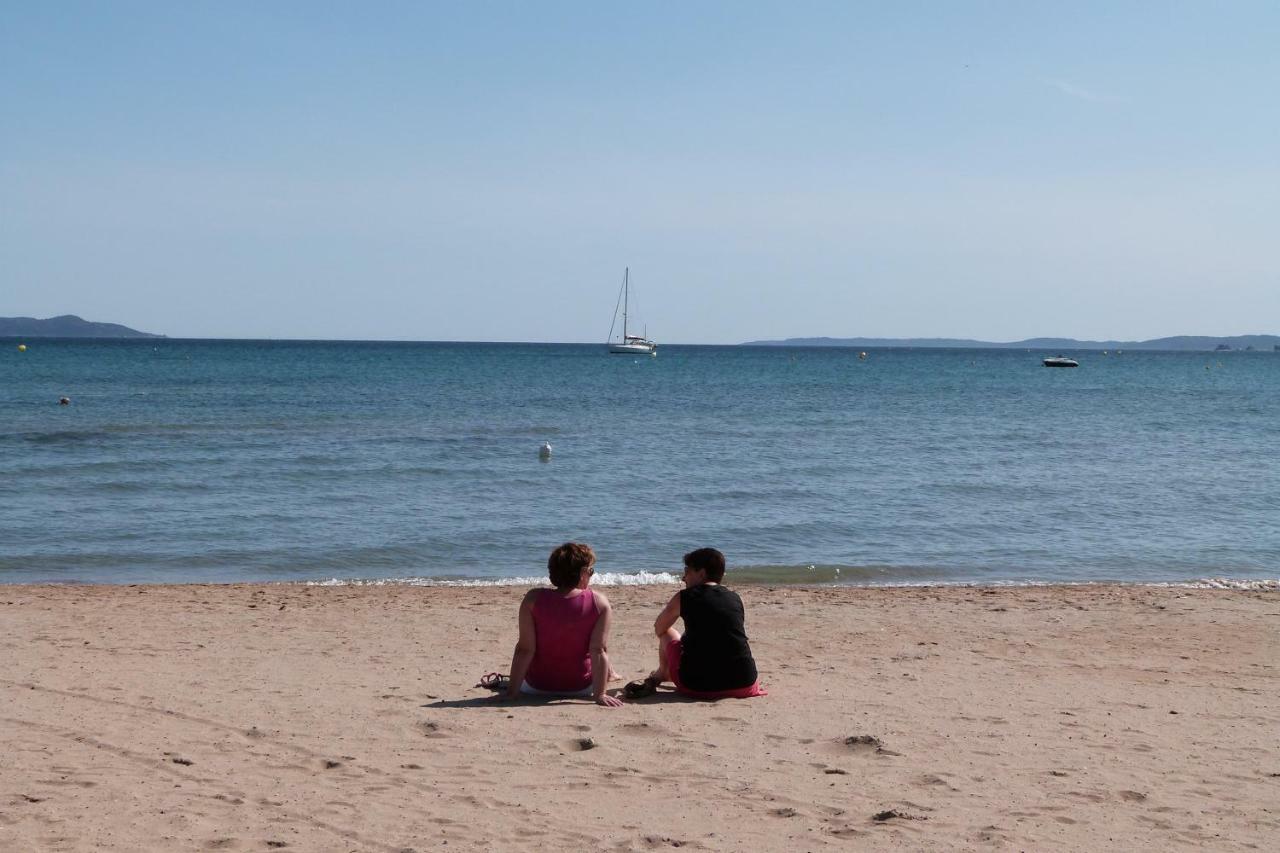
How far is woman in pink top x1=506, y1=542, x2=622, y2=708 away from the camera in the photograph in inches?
292

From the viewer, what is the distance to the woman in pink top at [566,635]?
7406mm

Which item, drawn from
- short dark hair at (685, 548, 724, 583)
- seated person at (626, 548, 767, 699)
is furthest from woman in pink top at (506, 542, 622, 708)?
short dark hair at (685, 548, 724, 583)

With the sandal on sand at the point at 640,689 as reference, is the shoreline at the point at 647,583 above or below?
below

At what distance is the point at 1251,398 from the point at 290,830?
211ft

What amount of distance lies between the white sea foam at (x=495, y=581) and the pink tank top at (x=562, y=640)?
18.8 ft

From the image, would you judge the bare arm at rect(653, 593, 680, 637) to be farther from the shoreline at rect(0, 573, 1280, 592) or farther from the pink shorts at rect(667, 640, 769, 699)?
the shoreline at rect(0, 573, 1280, 592)

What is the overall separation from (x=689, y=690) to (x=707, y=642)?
341 millimetres

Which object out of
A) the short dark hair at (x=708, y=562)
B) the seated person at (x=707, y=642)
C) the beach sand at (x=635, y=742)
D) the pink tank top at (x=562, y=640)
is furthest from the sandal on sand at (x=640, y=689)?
the short dark hair at (x=708, y=562)

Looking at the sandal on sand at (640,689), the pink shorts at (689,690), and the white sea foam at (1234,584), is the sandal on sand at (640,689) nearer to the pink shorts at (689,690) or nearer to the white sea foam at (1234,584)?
the pink shorts at (689,690)

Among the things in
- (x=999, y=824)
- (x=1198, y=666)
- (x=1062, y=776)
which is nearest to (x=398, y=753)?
(x=999, y=824)

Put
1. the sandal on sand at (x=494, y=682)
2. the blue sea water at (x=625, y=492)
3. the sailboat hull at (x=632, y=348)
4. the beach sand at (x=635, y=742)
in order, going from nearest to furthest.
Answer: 1. the beach sand at (x=635, y=742)
2. the sandal on sand at (x=494, y=682)
3. the blue sea water at (x=625, y=492)
4. the sailboat hull at (x=632, y=348)

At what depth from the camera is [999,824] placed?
5.34 m

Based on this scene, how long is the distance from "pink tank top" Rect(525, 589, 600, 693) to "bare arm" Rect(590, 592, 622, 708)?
0.12 ft

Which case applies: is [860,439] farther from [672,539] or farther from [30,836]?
[30,836]
